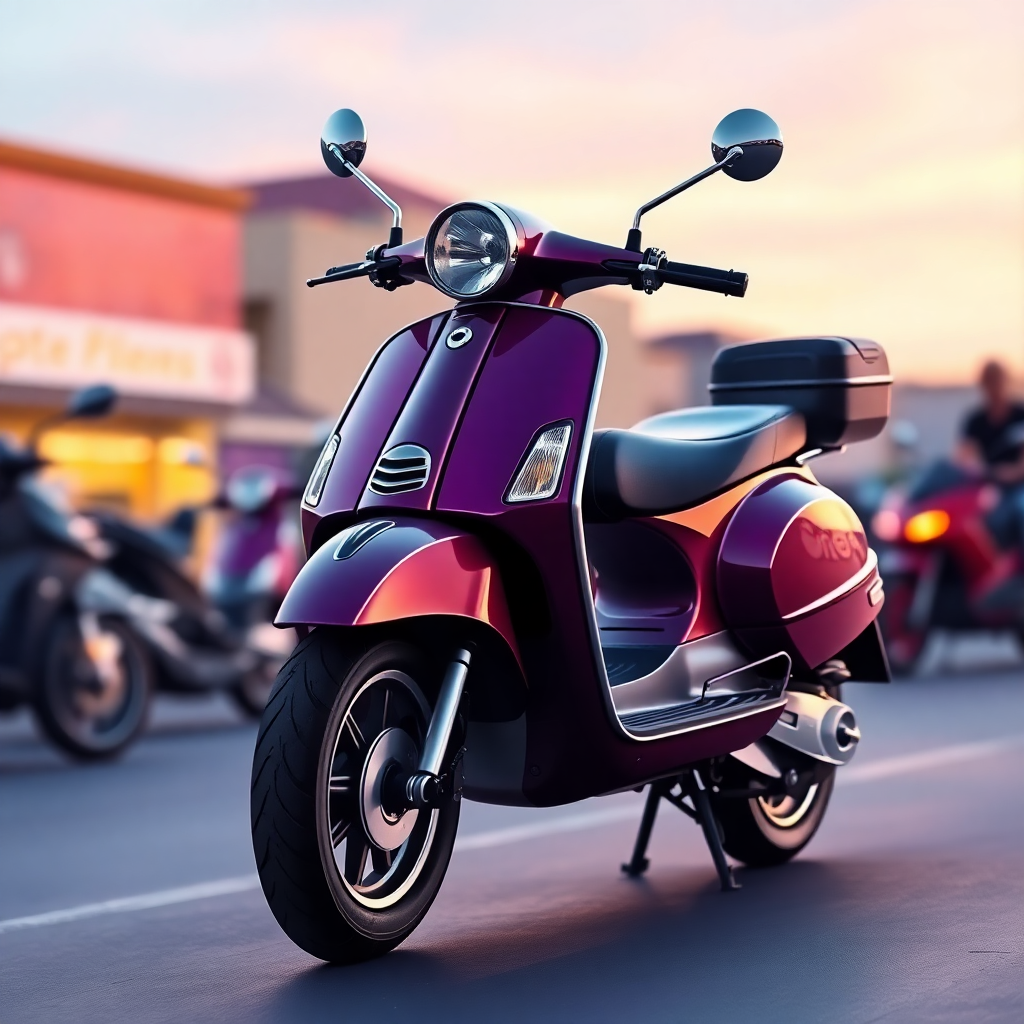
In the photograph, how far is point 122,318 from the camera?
31.1 metres

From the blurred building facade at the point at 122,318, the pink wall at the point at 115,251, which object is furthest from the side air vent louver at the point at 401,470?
the pink wall at the point at 115,251

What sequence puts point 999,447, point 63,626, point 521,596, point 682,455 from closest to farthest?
point 521,596 → point 682,455 → point 63,626 → point 999,447

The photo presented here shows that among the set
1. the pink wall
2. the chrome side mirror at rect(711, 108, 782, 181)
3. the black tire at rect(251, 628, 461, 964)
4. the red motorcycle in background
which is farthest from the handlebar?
the pink wall

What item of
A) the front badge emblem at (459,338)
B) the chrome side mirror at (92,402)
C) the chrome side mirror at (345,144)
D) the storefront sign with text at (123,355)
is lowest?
the storefront sign with text at (123,355)

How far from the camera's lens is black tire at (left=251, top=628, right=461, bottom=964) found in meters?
4.09

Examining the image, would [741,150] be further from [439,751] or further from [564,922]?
[564,922]

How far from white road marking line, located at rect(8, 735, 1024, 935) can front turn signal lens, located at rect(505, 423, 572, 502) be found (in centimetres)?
179

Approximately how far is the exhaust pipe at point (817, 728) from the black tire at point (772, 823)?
0.37 feet

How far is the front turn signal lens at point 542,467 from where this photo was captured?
4.40m

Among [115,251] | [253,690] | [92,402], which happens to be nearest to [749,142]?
[92,402]

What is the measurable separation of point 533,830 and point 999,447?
7735 mm

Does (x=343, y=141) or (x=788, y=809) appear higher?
(x=343, y=141)

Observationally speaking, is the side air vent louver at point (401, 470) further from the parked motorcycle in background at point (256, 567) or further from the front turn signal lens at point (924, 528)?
the front turn signal lens at point (924, 528)

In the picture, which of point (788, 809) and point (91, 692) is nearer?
point (788, 809)
